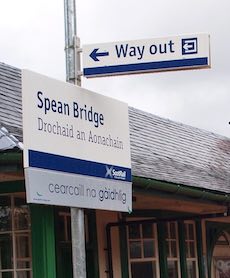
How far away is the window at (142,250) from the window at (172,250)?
1.63 feet

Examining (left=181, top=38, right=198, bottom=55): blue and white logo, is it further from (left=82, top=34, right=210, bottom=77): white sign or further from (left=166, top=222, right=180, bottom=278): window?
(left=166, top=222, right=180, bottom=278): window

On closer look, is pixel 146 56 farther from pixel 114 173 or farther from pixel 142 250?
pixel 142 250

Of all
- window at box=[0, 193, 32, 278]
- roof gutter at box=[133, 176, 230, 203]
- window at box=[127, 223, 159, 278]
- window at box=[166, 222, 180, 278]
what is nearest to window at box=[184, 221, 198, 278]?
window at box=[166, 222, 180, 278]

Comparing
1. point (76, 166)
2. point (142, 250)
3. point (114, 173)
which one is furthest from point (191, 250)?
point (76, 166)

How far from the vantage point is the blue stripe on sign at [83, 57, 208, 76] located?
5520mm

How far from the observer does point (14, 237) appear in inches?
351

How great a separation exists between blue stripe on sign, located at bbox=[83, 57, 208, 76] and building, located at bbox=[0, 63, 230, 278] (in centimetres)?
137

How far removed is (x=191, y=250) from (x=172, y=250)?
1042mm

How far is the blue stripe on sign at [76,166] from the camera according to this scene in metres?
4.95

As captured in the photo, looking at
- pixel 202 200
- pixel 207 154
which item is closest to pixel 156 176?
pixel 202 200

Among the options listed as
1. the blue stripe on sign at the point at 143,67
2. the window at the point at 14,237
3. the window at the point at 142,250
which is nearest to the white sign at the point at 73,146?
the blue stripe on sign at the point at 143,67

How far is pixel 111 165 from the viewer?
219 inches

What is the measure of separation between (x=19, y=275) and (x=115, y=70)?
4.13m

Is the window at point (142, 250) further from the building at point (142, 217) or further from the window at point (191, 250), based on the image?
the window at point (191, 250)
